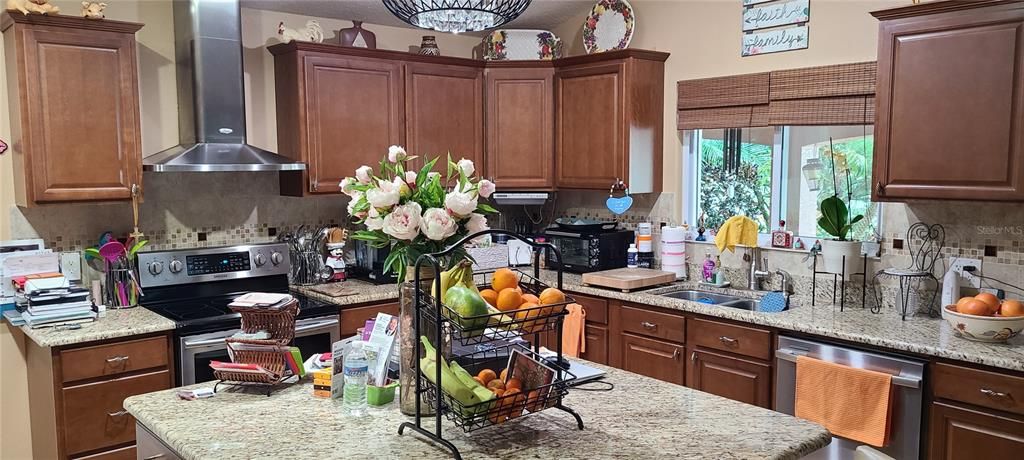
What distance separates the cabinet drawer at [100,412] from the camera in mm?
3082

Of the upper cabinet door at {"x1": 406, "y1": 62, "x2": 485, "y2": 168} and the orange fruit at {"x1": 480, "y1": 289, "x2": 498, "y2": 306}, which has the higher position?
the upper cabinet door at {"x1": 406, "y1": 62, "x2": 485, "y2": 168}

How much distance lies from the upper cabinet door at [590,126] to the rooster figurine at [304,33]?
1.41m

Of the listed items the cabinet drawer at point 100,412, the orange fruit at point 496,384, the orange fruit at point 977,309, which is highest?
the orange fruit at point 496,384

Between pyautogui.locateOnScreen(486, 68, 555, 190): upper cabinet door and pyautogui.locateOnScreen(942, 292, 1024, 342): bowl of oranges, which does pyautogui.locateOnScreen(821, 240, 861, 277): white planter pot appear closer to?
pyautogui.locateOnScreen(942, 292, 1024, 342): bowl of oranges

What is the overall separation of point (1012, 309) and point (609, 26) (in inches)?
104

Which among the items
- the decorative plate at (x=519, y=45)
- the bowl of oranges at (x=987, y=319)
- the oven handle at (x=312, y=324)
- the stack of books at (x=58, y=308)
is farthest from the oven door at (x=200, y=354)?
the bowl of oranges at (x=987, y=319)

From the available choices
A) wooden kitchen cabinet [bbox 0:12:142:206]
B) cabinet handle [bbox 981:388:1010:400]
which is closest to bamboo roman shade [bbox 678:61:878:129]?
cabinet handle [bbox 981:388:1010:400]

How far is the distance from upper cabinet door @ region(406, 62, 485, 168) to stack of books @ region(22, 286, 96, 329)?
1846 mm

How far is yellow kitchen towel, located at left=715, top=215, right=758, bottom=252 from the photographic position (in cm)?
400

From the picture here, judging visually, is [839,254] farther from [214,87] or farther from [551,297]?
[214,87]

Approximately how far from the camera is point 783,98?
3879 mm

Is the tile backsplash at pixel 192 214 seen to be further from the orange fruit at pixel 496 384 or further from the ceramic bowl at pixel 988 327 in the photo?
the ceramic bowl at pixel 988 327

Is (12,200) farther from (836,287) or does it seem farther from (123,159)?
(836,287)

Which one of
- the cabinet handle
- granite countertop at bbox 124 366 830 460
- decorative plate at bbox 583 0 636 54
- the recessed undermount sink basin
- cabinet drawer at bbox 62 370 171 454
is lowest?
cabinet drawer at bbox 62 370 171 454
